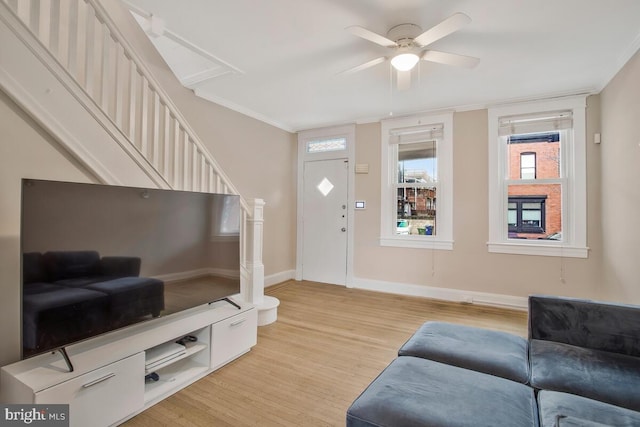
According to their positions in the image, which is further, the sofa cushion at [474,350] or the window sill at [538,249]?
Result: the window sill at [538,249]

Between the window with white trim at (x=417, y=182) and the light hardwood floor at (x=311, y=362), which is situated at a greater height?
the window with white trim at (x=417, y=182)

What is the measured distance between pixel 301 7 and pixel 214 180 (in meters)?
1.71

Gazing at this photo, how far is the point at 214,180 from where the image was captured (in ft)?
9.97

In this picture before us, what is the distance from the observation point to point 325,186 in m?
4.96

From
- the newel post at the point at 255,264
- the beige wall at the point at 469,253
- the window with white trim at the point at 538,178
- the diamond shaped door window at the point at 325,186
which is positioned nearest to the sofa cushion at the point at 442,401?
the newel post at the point at 255,264

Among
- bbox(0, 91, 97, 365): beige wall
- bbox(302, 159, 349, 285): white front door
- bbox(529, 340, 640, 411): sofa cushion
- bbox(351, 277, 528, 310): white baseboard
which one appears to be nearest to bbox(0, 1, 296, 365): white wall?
bbox(0, 91, 97, 365): beige wall

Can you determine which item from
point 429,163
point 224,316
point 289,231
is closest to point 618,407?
point 224,316

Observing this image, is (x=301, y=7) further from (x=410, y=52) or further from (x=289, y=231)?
(x=289, y=231)

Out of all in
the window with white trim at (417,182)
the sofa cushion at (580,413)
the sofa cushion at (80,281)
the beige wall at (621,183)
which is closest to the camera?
the sofa cushion at (580,413)

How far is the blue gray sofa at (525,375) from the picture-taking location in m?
1.17

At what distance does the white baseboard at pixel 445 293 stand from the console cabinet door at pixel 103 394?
10.9 feet

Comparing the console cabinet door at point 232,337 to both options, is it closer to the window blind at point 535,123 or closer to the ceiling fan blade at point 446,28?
the ceiling fan blade at point 446,28

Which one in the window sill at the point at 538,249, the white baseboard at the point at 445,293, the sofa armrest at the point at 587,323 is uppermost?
the window sill at the point at 538,249

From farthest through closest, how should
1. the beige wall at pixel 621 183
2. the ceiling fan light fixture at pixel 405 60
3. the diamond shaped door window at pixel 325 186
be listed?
1. the diamond shaped door window at pixel 325 186
2. the beige wall at pixel 621 183
3. the ceiling fan light fixture at pixel 405 60
